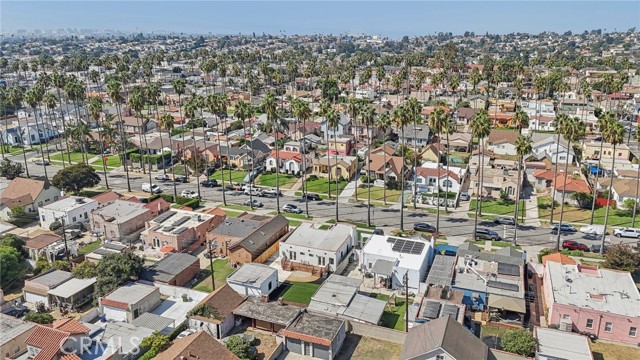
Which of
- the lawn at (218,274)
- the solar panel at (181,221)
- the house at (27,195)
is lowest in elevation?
the lawn at (218,274)

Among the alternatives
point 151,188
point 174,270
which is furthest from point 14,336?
point 151,188

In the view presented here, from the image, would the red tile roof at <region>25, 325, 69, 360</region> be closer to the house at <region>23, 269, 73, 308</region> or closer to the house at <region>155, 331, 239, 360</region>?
the house at <region>155, 331, 239, 360</region>

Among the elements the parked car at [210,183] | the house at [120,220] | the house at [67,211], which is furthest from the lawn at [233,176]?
the house at [67,211]

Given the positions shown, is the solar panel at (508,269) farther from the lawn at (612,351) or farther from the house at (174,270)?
the house at (174,270)

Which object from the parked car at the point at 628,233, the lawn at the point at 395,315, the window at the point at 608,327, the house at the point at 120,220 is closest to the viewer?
the window at the point at 608,327

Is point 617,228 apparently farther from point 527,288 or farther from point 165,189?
point 165,189

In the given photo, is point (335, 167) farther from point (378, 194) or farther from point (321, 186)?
point (378, 194)

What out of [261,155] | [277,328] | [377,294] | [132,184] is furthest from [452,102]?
[277,328]
